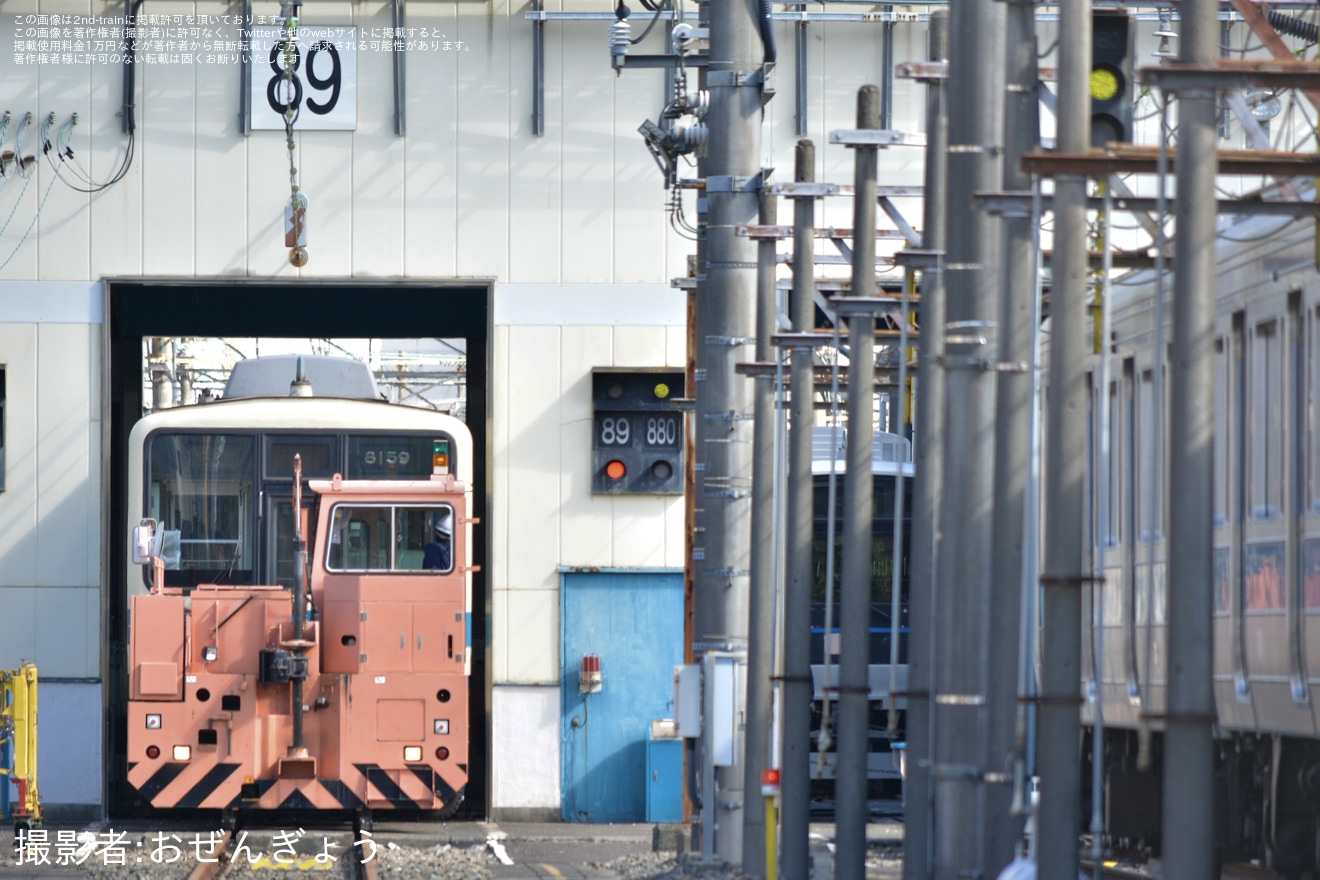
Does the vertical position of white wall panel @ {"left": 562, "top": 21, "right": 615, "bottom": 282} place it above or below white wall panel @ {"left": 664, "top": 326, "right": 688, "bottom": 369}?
above

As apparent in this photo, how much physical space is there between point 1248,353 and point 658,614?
1072 centimetres

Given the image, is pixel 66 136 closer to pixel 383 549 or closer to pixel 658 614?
pixel 383 549

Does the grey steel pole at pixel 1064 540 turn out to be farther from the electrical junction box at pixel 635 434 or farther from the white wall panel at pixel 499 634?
the white wall panel at pixel 499 634

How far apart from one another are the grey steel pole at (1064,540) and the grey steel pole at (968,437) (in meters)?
1.31

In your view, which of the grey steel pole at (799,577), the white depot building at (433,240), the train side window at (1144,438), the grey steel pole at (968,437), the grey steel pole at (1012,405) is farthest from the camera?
the white depot building at (433,240)

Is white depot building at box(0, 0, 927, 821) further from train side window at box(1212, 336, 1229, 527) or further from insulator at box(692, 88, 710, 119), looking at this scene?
train side window at box(1212, 336, 1229, 527)

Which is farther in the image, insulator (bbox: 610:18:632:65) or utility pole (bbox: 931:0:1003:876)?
insulator (bbox: 610:18:632:65)

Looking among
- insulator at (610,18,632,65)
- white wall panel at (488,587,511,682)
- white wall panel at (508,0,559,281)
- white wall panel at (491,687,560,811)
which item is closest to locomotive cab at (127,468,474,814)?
white wall panel at (491,687,560,811)

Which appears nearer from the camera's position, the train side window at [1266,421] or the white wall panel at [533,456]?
the train side window at [1266,421]

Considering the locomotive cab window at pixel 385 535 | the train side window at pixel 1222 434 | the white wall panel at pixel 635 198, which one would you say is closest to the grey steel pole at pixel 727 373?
the train side window at pixel 1222 434

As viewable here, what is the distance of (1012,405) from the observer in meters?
6.89

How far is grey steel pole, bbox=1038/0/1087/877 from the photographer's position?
19.6 ft

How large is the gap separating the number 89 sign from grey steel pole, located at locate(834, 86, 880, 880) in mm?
9989

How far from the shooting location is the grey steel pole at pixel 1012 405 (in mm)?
6836
